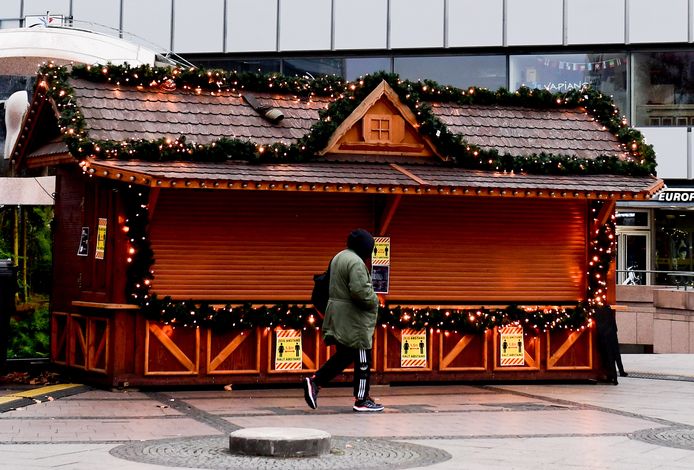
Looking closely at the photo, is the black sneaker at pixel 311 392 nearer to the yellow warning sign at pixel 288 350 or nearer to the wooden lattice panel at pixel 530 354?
the yellow warning sign at pixel 288 350

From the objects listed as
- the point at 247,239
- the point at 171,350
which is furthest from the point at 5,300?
the point at 247,239

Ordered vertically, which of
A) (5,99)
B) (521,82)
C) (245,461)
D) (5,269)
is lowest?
(245,461)

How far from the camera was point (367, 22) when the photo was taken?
116ft

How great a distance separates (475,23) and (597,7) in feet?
11.2

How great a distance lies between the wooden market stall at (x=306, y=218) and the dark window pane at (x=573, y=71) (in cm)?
1809

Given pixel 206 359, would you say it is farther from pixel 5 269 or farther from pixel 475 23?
pixel 475 23

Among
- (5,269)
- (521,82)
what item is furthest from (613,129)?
(521,82)

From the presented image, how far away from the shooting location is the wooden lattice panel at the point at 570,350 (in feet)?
54.1

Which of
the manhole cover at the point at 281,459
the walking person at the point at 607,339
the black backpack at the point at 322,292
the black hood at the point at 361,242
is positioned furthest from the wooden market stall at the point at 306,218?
the manhole cover at the point at 281,459

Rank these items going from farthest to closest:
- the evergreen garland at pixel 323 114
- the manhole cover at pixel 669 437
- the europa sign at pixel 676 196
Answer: the europa sign at pixel 676 196 → the evergreen garland at pixel 323 114 → the manhole cover at pixel 669 437

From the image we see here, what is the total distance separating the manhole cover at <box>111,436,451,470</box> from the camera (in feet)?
29.7

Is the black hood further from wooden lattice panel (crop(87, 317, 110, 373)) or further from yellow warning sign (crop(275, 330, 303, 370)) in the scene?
wooden lattice panel (crop(87, 317, 110, 373))

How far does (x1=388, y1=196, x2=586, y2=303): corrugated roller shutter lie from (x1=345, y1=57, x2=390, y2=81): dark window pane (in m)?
19.6

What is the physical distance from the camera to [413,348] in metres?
15.9
